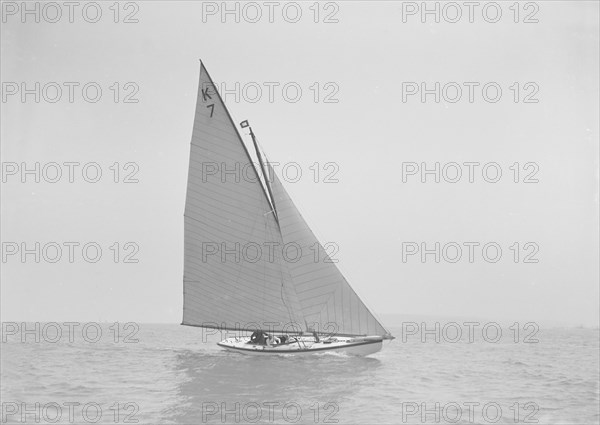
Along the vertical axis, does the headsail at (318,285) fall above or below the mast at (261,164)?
below

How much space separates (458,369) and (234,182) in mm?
14986

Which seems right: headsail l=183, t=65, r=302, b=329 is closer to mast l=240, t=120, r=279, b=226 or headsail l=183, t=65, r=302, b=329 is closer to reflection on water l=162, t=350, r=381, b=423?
mast l=240, t=120, r=279, b=226

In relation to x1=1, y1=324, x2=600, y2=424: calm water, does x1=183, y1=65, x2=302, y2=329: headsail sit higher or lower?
higher

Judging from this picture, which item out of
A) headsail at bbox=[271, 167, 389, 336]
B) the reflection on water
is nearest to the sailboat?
headsail at bbox=[271, 167, 389, 336]

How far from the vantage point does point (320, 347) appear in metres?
32.3

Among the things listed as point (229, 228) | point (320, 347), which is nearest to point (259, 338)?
point (320, 347)

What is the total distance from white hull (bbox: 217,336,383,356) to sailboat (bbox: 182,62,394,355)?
1.8 inches

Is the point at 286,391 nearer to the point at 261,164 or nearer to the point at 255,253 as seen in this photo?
the point at 255,253

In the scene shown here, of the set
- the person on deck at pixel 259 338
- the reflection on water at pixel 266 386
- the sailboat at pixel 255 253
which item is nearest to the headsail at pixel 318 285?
the sailboat at pixel 255 253

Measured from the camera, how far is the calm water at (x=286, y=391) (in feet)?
66.5

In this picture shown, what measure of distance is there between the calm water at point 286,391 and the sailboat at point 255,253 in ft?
5.63

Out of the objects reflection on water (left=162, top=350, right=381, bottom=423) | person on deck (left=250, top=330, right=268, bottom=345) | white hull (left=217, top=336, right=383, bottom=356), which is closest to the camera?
reflection on water (left=162, top=350, right=381, bottom=423)

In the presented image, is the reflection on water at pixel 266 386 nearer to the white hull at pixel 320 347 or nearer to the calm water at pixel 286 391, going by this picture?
the calm water at pixel 286 391

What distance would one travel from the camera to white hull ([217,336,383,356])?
3234 centimetres
